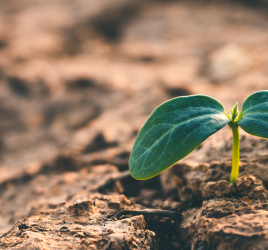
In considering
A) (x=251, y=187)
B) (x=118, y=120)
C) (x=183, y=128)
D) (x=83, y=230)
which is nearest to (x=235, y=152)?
(x=251, y=187)

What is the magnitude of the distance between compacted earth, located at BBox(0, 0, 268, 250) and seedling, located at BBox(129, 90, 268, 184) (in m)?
0.27

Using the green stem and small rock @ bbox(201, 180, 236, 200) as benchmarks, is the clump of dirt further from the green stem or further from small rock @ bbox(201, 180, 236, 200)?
the green stem

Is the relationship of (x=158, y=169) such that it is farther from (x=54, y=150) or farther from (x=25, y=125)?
(x=25, y=125)

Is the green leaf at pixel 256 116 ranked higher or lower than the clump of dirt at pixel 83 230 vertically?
higher

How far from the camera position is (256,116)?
98 centimetres

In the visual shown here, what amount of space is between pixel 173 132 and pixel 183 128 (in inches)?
1.7

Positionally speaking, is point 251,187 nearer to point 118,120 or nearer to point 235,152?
point 235,152

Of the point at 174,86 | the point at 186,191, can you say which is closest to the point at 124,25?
the point at 174,86

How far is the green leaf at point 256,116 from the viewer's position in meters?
0.93

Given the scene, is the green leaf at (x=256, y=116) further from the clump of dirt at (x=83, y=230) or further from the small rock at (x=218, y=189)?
the clump of dirt at (x=83, y=230)

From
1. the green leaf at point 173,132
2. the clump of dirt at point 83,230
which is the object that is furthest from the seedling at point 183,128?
the clump of dirt at point 83,230

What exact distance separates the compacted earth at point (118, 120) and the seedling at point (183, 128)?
27 centimetres

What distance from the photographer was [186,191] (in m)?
1.31

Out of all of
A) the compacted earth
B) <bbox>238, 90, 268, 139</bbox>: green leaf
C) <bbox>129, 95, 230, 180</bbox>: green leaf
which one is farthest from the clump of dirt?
<bbox>238, 90, 268, 139</bbox>: green leaf
